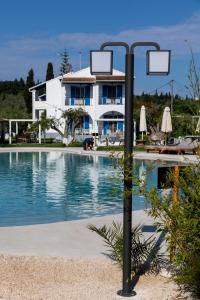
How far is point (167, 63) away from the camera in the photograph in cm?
503

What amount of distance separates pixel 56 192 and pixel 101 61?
34.2 ft

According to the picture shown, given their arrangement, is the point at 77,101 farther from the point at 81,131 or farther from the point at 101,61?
the point at 101,61

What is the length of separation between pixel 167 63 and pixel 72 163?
2055cm

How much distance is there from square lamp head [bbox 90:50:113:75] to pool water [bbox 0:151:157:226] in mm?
1074

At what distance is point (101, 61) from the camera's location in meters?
5.07

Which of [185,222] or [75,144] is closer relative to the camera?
[185,222]

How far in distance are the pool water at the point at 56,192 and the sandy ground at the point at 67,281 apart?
1015 mm

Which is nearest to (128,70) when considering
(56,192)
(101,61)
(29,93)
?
(101,61)

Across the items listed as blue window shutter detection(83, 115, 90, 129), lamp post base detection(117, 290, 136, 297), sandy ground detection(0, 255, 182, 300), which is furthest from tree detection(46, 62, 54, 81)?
lamp post base detection(117, 290, 136, 297)

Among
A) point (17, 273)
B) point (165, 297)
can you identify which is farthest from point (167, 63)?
point (17, 273)

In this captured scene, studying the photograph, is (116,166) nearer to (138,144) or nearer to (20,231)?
(20,231)

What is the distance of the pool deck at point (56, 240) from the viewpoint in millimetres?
6828

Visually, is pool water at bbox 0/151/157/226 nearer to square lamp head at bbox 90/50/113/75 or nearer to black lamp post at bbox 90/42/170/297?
black lamp post at bbox 90/42/170/297

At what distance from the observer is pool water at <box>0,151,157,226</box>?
11508 mm
